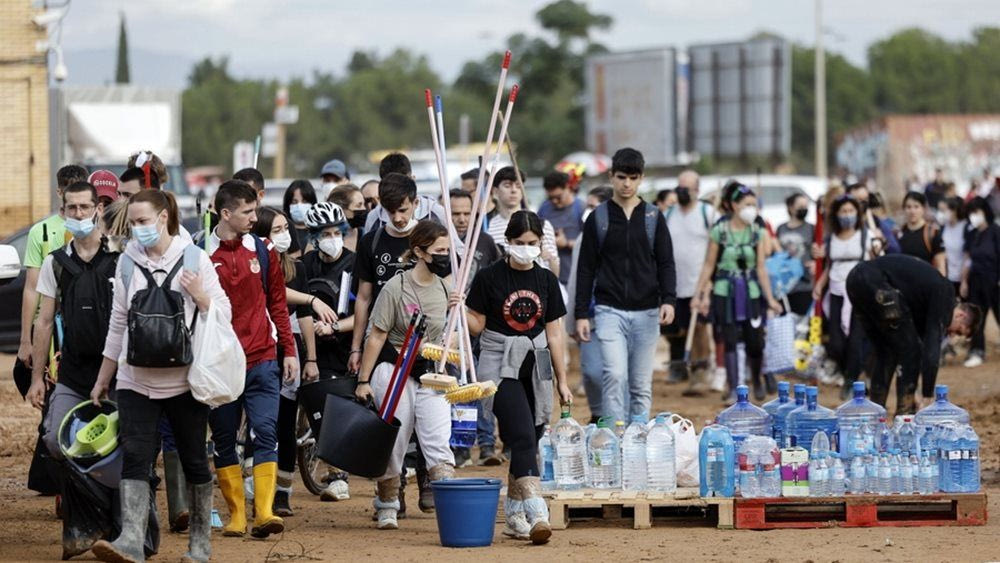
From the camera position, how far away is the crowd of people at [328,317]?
8398 millimetres

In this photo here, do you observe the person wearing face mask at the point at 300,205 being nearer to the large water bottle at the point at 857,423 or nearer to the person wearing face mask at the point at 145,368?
the person wearing face mask at the point at 145,368

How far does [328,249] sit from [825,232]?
6595mm

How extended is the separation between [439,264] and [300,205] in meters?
2.25

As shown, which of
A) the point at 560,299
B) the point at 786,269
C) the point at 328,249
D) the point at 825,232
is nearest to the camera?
the point at 560,299

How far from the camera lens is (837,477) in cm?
978

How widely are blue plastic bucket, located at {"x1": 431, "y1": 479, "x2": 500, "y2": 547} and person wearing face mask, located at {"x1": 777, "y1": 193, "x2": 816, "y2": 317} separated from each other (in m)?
10.5

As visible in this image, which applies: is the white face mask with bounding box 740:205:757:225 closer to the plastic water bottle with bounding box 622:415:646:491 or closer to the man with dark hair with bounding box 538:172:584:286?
the man with dark hair with bounding box 538:172:584:286

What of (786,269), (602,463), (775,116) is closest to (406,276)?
(602,463)

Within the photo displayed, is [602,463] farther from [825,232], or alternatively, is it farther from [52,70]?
[52,70]

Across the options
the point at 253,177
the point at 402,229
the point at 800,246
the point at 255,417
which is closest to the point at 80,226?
the point at 255,417

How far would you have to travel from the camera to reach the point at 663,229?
461 inches

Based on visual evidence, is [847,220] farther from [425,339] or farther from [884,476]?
[425,339]

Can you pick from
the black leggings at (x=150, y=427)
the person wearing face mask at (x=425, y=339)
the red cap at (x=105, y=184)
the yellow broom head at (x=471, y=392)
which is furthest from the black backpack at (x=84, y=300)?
the yellow broom head at (x=471, y=392)

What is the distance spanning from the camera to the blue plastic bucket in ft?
29.9
